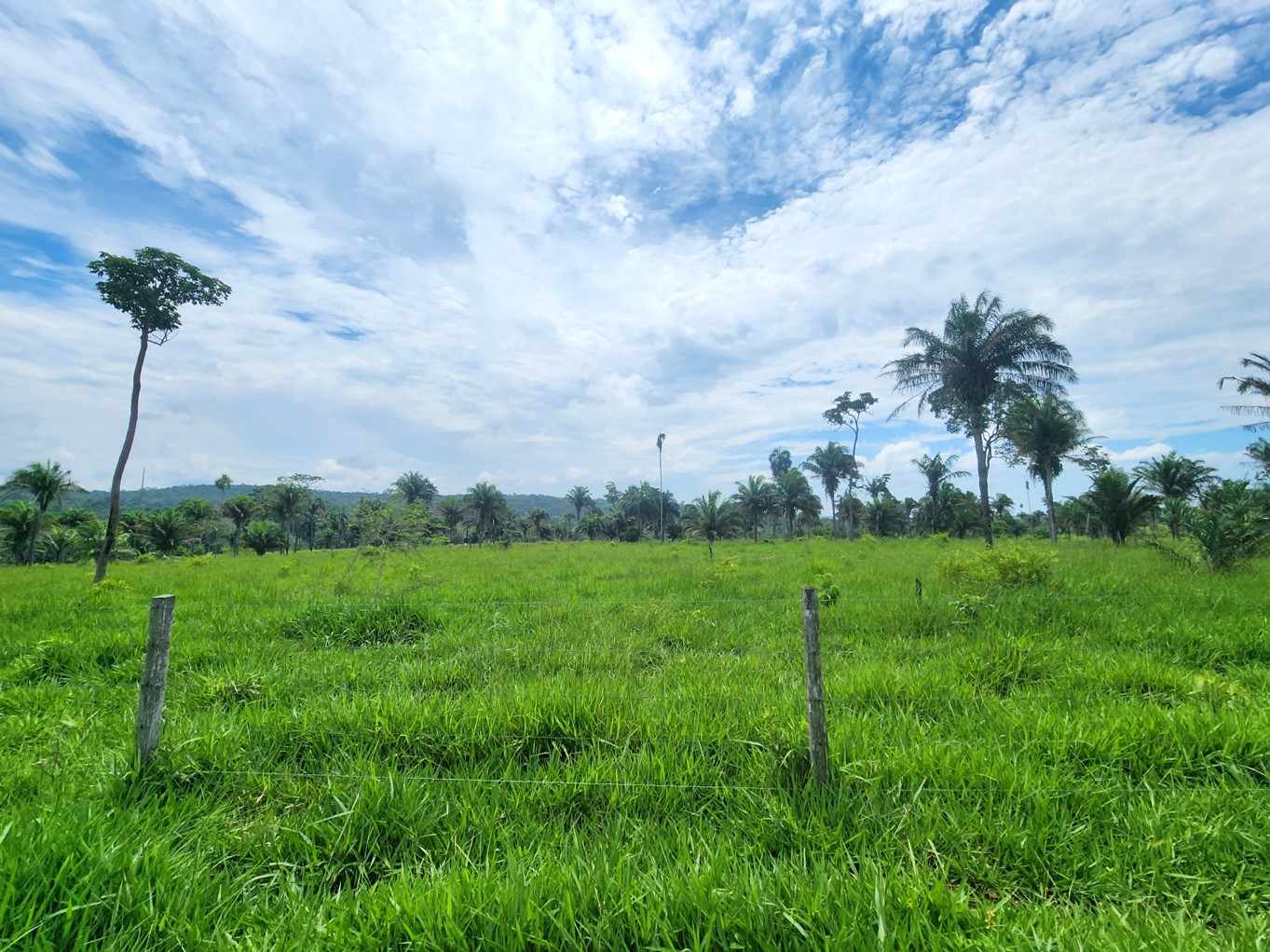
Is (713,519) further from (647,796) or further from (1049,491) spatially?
(647,796)

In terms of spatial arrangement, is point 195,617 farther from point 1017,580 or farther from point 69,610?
point 1017,580

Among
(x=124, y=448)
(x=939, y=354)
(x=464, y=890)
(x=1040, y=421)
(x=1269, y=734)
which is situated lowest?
(x=464, y=890)

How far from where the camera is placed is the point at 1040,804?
2533 mm

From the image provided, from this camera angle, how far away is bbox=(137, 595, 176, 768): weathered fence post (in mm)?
2736

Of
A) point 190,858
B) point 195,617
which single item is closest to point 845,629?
point 190,858

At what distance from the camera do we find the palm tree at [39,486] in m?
29.5

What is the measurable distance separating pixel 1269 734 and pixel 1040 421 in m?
28.7

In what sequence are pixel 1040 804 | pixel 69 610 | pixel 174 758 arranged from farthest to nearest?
pixel 69 610 < pixel 174 758 < pixel 1040 804

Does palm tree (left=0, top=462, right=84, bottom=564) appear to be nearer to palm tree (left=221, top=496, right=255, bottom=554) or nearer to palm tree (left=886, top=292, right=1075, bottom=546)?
palm tree (left=221, top=496, right=255, bottom=554)

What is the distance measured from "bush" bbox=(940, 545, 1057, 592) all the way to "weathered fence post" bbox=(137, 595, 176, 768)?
32.9 feet

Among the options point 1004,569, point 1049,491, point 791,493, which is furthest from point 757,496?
point 1004,569

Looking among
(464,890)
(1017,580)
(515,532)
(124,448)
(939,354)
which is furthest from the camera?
(515,532)

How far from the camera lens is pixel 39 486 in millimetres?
29688

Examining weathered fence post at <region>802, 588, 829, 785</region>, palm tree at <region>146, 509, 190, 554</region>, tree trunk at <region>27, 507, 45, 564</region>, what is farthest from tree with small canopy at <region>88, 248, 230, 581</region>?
palm tree at <region>146, 509, 190, 554</region>
